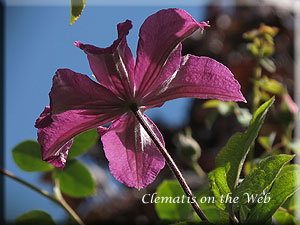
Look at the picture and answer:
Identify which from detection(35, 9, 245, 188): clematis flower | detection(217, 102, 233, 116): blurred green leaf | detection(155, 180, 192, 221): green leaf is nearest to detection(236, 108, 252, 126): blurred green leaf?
detection(217, 102, 233, 116): blurred green leaf

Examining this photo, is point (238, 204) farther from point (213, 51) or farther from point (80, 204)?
point (213, 51)

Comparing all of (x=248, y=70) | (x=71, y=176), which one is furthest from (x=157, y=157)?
(x=248, y=70)

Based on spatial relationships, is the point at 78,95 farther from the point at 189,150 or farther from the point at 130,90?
the point at 189,150

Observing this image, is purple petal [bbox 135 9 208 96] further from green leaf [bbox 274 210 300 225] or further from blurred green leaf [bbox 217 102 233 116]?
blurred green leaf [bbox 217 102 233 116]

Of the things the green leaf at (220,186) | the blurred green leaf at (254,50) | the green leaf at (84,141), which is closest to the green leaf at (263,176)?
the green leaf at (220,186)

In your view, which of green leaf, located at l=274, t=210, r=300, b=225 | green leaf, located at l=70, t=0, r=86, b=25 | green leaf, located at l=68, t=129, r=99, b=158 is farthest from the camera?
green leaf, located at l=68, t=129, r=99, b=158

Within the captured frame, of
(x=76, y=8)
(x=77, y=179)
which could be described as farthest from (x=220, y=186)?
(x=77, y=179)
